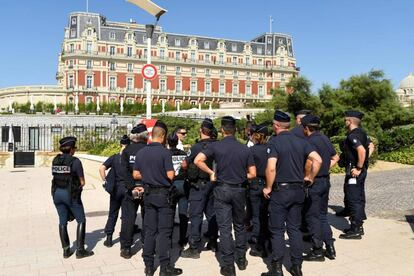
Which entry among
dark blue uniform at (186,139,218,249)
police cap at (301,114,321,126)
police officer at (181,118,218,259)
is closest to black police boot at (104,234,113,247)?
police officer at (181,118,218,259)

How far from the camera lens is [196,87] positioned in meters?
80.8

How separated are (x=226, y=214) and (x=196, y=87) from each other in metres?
76.6

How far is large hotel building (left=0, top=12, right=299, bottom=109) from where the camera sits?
71938 millimetres

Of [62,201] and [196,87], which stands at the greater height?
[196,87]

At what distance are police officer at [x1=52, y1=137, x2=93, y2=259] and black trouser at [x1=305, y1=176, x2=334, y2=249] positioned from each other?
346 cm

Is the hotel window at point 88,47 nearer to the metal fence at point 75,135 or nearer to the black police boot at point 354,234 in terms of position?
the metal fence at point 75,135

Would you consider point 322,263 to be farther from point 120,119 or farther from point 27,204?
point 120,119

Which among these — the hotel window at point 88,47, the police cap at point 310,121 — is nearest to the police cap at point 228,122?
the police cap at point 310,121

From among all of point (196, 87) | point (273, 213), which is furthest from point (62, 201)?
point (196, 87)

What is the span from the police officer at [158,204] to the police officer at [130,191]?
0.81 m

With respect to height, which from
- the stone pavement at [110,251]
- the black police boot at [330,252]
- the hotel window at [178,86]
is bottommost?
the stone pavement at [110,251]

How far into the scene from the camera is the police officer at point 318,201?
560cm

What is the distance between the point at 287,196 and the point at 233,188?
74 cm

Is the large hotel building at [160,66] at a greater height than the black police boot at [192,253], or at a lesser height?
greater
